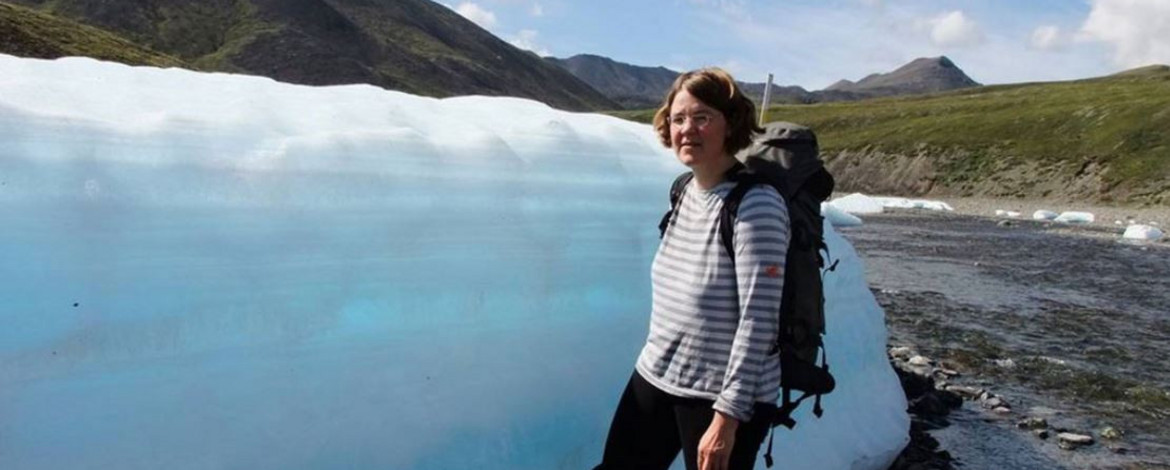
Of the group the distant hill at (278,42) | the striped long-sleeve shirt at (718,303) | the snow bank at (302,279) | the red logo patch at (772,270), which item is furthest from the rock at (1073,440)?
the distant hill at (278,42)

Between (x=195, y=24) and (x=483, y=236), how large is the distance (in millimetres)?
165940

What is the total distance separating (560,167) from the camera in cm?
621

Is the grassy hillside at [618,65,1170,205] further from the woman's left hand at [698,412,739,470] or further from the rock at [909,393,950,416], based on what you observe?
the woman's left hand at [698,412,739,470]

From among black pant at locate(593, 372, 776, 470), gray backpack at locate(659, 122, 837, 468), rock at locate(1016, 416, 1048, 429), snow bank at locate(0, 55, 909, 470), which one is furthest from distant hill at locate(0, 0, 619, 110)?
gray backpack at locate(659, 122, 837, 468)

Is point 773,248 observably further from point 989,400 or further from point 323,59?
point 323,59

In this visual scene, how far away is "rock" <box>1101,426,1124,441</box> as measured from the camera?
378 inches

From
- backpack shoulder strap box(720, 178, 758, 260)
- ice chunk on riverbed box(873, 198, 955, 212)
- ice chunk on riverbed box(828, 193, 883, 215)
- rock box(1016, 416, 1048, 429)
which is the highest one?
backpack shoulder strap box(720, 178, 758, 260)

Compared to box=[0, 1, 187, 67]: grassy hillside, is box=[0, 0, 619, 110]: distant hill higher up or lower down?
higher up

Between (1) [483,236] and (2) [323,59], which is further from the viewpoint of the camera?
(2) [323,59]

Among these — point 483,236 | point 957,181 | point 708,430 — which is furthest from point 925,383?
point 957,181

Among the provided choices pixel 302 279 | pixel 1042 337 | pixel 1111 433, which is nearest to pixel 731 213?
pixel 302 279

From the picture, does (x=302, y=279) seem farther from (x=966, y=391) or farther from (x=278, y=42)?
(x=278, y=42)

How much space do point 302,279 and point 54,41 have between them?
5381 cm

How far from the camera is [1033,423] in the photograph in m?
9.87
